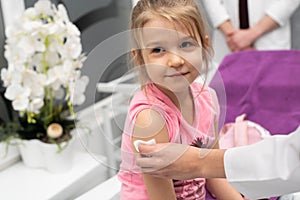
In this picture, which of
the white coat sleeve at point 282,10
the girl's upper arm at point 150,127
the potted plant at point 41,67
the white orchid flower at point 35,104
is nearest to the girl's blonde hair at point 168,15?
the girl's upper arm at point 150,127

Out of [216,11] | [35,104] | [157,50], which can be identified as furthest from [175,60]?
[216,11]

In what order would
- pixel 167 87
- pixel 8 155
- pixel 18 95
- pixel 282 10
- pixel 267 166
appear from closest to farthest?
pixel 267 166, pixel 167 87, pixel 18 95, pixel 8 155, pixel 282 10

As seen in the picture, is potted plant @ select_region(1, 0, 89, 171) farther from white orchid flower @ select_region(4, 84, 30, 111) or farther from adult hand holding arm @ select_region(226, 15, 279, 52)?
adult hand holding arm @ select_region(226, 15, 279, 52)

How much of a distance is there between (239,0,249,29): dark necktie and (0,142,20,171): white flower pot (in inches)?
47.7

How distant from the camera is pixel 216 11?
229 centimetres

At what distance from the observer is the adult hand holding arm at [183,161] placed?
1.03 m

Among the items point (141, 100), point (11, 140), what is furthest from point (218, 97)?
point (11, 140)

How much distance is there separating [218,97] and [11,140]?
0.87 metres

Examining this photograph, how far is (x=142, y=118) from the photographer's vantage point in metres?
1.06

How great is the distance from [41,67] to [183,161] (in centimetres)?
81

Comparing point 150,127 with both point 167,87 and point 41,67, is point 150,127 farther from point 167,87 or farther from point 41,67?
point 41,67

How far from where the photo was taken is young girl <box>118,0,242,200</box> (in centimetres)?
105

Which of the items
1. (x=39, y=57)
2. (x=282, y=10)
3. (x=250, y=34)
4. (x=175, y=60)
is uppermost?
(x=175, y=60)

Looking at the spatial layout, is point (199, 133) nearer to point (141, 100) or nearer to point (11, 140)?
point (141, 100)
